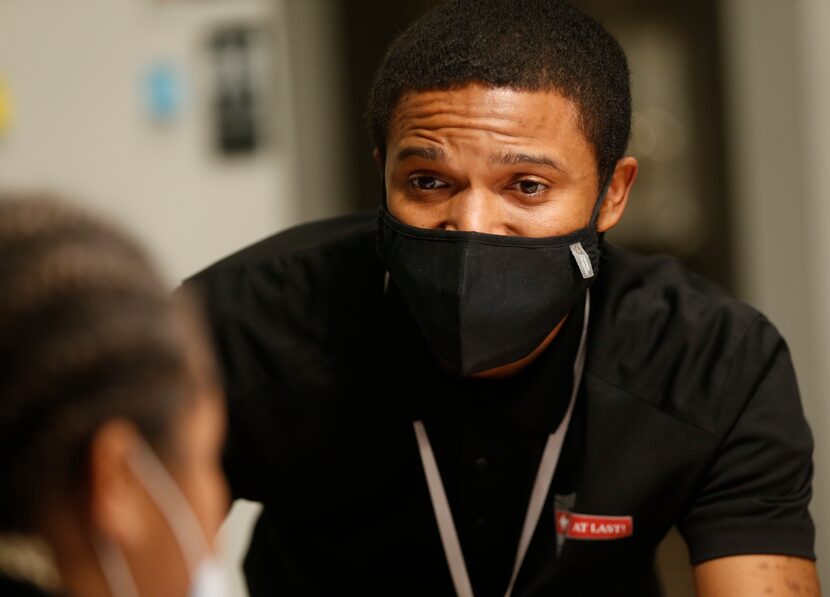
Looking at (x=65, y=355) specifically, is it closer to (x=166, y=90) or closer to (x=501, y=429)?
(x=501, y=429)

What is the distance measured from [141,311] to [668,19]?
2.74 metres

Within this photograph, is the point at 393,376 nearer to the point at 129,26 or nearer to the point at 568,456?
the point at 568,456

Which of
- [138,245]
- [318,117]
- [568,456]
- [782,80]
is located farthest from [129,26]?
[138,245]

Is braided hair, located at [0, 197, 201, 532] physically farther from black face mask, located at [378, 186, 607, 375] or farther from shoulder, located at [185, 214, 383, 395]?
shoulder, located at [185, 214, 383, 395]

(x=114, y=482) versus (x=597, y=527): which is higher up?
(x=114, y=482)

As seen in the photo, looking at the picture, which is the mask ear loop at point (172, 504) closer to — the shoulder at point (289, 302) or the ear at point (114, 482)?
the ear at point (114, 482)

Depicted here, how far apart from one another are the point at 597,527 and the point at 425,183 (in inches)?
20.5

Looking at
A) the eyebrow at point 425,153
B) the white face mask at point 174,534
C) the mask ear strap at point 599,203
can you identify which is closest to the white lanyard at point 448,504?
the mask ear strap at point 599,203

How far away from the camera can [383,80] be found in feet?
4.23

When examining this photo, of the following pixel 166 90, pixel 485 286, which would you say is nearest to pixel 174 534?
pixel 485 286

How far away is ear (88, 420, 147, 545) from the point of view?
647mm

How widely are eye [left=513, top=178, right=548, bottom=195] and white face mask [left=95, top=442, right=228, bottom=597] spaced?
0.64m

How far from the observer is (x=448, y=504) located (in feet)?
4.17

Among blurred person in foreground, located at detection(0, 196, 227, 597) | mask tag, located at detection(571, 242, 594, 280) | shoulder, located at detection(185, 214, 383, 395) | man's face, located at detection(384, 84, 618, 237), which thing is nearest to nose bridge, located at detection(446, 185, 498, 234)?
man's face, located at detection(384, 84, 618, 237)
